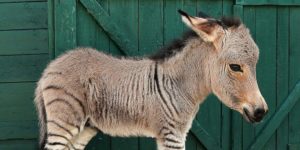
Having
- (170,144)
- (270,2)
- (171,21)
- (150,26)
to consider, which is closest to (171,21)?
(171,21)

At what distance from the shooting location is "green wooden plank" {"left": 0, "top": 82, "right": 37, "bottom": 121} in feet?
19.6

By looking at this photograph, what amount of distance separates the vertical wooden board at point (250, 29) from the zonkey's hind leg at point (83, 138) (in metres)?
1.95

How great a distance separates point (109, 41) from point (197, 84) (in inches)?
51.2

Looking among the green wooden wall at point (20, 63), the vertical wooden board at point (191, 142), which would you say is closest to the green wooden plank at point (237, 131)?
the vertical wooden board at point (191, 142)

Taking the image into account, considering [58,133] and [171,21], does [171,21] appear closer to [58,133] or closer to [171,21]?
[171,21]

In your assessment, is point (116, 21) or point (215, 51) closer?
point (215, 51)

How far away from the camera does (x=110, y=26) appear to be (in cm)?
557

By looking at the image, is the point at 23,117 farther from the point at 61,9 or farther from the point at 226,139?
the point at 226,139

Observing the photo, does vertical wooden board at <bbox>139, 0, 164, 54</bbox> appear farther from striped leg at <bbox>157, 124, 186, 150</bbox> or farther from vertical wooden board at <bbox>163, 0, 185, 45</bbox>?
striped leg at <bbox>157, 124, 186, 150</bbox>

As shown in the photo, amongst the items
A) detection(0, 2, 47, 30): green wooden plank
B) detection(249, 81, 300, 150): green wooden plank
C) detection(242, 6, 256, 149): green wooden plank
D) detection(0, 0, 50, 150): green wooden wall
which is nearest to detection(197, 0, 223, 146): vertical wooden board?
detection(242, 6, 256, 149): green wooden plank

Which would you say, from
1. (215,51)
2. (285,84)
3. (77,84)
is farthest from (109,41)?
(285,84)

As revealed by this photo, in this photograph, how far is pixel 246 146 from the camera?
611 cm

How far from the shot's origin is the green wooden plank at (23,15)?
5.98 meters

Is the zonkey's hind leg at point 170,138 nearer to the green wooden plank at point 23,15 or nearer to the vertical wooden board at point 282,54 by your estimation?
the vertical wooden board at point 282,54
